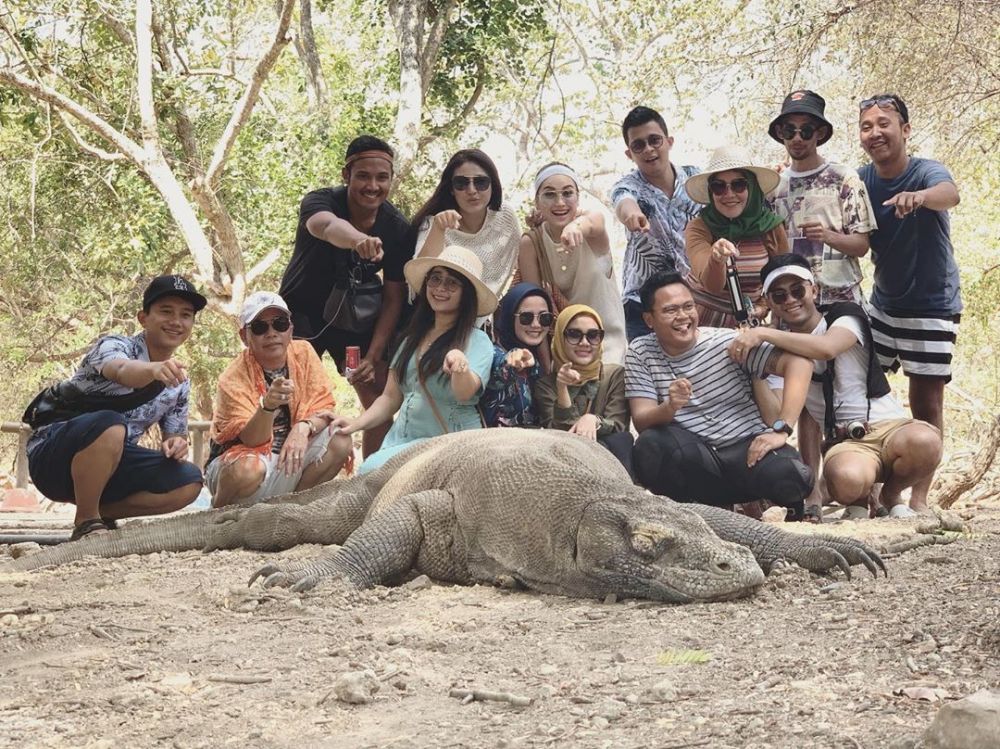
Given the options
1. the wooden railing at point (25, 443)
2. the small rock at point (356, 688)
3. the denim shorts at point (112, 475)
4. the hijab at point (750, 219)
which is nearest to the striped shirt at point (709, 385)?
the hijab at point (750, 219)

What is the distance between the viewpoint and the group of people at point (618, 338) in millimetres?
5230

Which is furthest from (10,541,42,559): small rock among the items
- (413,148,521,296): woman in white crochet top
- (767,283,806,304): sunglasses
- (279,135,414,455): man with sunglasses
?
(767,283,806,304): sunglasses

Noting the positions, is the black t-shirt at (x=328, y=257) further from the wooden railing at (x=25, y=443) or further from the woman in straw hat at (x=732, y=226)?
the wooden railing at (x=25, y=443)

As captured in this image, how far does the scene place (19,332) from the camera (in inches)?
583

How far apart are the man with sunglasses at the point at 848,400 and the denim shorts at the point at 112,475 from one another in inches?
106

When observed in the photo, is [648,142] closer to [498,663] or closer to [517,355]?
[517,355]

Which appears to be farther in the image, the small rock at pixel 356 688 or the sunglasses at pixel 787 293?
the sunglasses at pixel 787 293

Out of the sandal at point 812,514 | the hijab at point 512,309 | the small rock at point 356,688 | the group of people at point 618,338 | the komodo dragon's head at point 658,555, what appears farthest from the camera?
the hijab at point 512,309

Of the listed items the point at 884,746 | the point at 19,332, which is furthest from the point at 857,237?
the point at 19,332

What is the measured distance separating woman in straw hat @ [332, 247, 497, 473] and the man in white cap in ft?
0.59

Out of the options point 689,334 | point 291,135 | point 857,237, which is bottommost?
point 689,334

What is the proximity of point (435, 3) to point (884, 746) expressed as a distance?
8.96 metres

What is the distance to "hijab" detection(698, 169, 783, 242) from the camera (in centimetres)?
550

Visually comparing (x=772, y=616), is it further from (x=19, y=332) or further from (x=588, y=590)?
(x=19, y=332)
